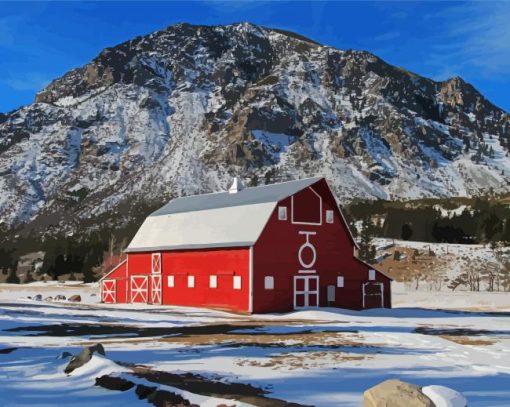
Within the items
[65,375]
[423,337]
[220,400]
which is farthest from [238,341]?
[220,400]

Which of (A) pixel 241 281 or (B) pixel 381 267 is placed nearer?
(A) pixel 241 281

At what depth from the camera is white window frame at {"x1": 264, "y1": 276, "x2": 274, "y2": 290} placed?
4159 cm

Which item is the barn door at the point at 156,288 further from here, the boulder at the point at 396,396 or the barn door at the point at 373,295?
the boulder at the point at 396,396

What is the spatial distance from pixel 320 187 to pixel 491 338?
21.3 metres

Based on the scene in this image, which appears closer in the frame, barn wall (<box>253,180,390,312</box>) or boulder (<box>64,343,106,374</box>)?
boulder (<box>64,343,106,374</box>)

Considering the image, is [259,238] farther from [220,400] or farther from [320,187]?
[220,400]

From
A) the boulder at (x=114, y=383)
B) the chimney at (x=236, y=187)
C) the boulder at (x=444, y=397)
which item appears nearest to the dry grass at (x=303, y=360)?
the boulder at (x=114, y=383)

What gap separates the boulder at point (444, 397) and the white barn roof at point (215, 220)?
3133cm

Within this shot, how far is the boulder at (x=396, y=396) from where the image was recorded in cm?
999

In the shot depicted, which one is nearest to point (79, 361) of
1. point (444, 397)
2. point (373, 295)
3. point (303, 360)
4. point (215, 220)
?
point (303, 360)

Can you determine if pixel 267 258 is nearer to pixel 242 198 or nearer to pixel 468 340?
pixel 242 198

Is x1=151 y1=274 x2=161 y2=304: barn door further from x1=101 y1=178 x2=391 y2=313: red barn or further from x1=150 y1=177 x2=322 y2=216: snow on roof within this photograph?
x1=150 y1=177 x2=322 y2=216: snow on roof

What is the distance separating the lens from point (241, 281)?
42.0 metres

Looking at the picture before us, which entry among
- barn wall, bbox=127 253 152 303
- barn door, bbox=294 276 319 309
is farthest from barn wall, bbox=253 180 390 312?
barn wall, bbox=127 253 152 303
